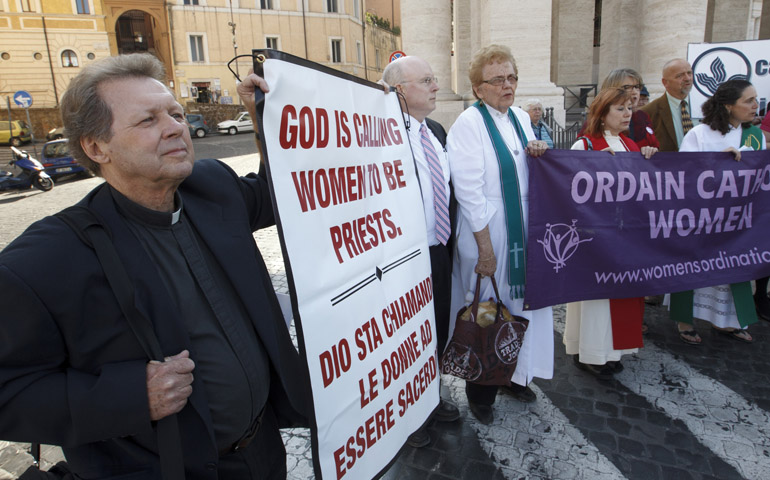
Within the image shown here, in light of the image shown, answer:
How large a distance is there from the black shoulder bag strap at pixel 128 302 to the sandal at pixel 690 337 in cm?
413

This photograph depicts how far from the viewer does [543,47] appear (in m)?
10.2

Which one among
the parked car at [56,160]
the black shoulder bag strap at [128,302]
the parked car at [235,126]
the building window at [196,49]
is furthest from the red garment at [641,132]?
the building window at [196,49]

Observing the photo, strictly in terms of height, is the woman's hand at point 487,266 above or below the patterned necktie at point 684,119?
below

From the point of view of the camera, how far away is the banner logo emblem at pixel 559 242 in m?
3.25

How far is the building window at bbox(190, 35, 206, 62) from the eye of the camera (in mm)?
41469

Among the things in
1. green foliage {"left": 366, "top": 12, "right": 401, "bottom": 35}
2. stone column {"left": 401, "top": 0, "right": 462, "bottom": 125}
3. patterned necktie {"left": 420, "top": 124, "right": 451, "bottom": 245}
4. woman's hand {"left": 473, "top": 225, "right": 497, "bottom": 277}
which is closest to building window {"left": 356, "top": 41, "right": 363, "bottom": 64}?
green foliage {"left": 366, "top": 12, "right": 401, "bottom": 35}

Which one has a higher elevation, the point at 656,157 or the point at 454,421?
the point at 656,157

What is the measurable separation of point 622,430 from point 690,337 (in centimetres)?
162

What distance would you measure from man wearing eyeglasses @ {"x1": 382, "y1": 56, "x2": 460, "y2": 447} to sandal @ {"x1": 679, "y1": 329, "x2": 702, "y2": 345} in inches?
94.1

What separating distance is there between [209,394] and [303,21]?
48442mm

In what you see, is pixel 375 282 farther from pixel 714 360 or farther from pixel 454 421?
pixel 714 360

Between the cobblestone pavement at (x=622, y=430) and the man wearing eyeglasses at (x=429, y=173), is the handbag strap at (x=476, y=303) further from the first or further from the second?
the cobblestone pavement at (x=622, y=430)

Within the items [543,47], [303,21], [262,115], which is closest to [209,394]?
[262,115]

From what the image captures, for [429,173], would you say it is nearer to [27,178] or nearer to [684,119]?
[684,119]
